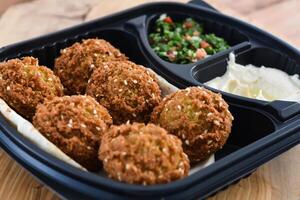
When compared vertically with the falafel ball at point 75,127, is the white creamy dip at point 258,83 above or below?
below

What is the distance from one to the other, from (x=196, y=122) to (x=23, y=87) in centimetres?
85

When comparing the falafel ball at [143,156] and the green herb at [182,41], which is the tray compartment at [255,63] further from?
the falafel ball at [143,156]

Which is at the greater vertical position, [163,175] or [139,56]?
[163,175]

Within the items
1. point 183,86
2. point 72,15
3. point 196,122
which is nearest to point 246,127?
point 183,86

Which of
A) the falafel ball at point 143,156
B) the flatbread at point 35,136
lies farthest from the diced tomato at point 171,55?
the falafel ball at point 143,156

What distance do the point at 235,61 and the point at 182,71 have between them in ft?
1.32

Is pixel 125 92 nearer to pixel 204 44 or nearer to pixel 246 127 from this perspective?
pixel 246 127

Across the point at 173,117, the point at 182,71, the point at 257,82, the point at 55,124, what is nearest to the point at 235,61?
the point at 257,82

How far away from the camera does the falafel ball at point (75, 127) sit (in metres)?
2.54

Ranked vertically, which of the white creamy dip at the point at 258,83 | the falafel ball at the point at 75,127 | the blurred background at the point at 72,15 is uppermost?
the falafel ball at the point at 75,127

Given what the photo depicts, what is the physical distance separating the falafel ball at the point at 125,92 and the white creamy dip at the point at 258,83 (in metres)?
0.58

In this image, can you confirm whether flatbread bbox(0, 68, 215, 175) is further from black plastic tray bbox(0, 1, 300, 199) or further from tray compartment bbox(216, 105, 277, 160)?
tray compartment bbox(216, 105, 277, 160)

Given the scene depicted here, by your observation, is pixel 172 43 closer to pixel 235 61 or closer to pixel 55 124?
pixel 235 61

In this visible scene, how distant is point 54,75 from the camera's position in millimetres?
3002
